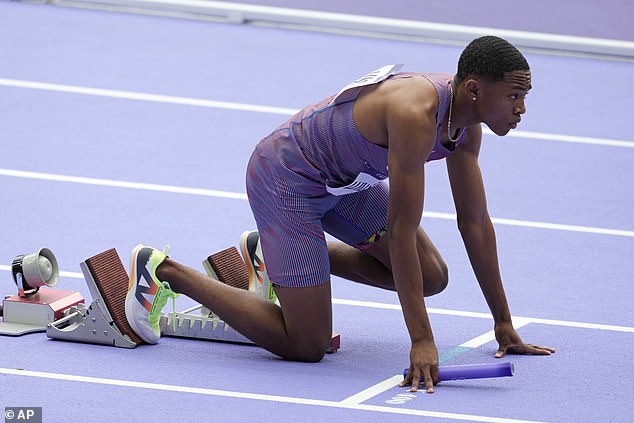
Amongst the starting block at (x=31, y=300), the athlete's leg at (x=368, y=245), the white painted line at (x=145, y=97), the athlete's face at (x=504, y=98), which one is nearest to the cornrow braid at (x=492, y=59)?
the athlete's face at (x=504, y=98)

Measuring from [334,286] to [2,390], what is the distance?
187 cm

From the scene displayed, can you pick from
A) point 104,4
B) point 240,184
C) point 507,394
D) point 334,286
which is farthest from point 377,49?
point 507,394

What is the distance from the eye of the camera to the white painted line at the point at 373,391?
446cm

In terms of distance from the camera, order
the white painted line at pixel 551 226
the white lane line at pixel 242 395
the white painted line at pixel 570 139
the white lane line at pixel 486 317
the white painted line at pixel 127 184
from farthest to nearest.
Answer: the white painted line at pixel 570 139 → the white painted line at pixel 127 184 → the white painted line at pixel 551 226 → the white lane line at pixel 486 317 → the white lane line at pixel 242 395

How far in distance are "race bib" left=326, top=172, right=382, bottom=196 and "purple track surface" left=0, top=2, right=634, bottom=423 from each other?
64cm

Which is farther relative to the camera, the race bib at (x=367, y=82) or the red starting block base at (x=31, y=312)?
the red starting block base at (x=31, y=312)

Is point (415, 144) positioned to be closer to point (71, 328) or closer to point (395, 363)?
point (395, 363)

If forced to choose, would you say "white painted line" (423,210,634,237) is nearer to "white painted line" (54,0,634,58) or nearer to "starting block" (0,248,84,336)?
"starting block" (0,248,84,336)

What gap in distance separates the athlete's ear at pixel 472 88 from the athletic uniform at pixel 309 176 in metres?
0.15

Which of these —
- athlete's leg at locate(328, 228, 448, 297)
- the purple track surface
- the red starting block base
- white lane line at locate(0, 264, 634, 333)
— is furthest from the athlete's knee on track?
the red starting block base

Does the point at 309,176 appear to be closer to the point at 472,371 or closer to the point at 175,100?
the point at 472,371

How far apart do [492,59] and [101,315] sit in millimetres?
1711

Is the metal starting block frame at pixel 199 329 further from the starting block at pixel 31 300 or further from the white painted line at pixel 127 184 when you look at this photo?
the white painted line at pixel 127 184

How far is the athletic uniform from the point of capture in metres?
4.67
